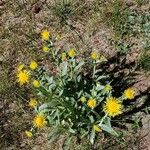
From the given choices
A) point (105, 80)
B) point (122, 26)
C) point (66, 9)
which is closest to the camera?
point (105, 80)

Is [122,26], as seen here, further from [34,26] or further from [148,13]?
[34,26]

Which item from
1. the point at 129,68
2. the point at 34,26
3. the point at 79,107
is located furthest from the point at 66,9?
the point at 79,107

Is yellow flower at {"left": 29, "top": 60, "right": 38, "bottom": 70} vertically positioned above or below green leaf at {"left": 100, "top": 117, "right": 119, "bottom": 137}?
above

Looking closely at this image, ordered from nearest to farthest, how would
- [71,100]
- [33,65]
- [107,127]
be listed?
[33,65] < [107,127] < [71,100]

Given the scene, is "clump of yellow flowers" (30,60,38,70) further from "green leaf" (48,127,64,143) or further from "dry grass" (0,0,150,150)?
"dry grass" (0,0,150,150)

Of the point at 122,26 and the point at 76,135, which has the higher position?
the point at 122,26

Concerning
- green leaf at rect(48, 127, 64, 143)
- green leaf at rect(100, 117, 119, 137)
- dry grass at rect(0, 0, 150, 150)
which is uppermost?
dry grass at rect(0, 0, 150, 150)

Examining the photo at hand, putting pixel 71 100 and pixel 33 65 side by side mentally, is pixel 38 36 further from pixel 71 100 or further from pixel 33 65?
pixel 33 65

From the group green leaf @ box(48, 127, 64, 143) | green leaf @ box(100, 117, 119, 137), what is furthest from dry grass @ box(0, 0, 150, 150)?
green leaf @ box(100, 117, 119, 137)

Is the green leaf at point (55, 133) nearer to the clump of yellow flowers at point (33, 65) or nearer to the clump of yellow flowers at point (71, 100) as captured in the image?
the clump of yellow flowers at point (71, 100)

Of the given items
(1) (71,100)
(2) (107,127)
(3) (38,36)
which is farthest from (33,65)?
(3) (38,36)

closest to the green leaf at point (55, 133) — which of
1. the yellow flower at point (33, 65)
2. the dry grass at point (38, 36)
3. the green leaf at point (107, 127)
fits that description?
the dry grass at point (38, 36)
